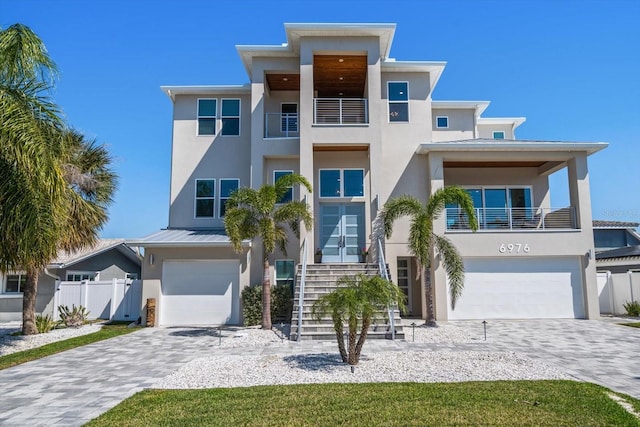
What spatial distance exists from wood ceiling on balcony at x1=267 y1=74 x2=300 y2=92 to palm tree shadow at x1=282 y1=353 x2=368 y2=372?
1194 centimetres

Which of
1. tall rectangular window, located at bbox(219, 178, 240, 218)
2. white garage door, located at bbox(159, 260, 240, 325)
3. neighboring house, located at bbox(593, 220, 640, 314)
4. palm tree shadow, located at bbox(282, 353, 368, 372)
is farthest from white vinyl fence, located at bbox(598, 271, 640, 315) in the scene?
tall rectangular window, located at bbox(219, 178, 240, 218)

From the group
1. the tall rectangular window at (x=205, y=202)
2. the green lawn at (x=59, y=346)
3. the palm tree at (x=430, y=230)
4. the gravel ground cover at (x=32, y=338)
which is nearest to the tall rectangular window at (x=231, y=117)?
the tall rectangular window at (x=205, y=202)

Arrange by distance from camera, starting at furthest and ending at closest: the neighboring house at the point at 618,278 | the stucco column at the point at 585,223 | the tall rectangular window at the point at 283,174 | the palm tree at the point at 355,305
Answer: the neighboring house at the point at 618,278, the tall rectangular window at the point at 283,174, the stucco column at the point at 585,223, the palm tree at the point at 355,305

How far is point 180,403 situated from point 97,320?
45.6 feet

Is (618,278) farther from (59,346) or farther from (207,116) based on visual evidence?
(59,346)

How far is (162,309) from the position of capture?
16141mm

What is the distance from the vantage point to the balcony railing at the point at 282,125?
18.3 m

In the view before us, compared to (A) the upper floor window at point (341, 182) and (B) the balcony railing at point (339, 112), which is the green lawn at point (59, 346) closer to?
(A) the upper floor window at point (341, 182)

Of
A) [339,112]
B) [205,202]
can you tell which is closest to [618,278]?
[339,112]

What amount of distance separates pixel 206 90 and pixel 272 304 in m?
9.33

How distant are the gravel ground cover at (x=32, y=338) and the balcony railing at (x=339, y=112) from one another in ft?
36.9

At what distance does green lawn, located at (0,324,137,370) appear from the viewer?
385 inches

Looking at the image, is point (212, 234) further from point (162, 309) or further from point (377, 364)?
point (377, 364)

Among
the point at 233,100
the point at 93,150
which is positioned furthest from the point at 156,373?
the point at 233,100
